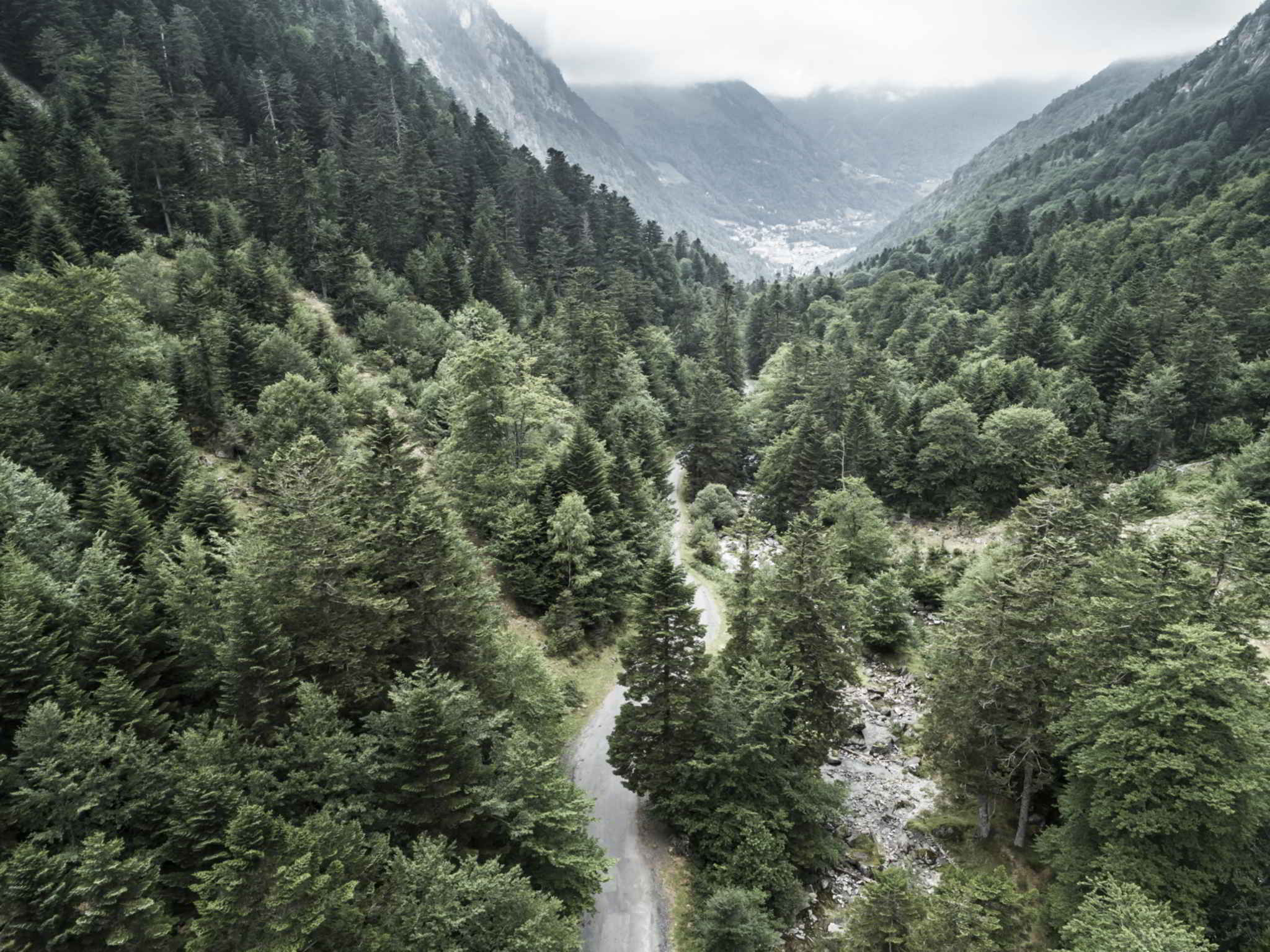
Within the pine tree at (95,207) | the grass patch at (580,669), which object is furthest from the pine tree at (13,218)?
the grass patch at (580,669)

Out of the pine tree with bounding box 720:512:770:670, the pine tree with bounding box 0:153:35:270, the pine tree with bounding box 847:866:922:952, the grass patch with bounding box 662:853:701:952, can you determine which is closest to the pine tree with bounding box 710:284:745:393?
the pine tree with bounding box 720:512:770:670

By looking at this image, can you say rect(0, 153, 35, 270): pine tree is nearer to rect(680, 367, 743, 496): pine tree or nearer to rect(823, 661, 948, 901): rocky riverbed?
rect(680, 367, 743, 496): pine tree

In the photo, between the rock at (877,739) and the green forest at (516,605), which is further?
the rock at (877,739)

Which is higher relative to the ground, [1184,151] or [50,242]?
[1184,151]

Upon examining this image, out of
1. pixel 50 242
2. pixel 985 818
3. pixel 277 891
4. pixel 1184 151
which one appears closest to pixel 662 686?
pixel 277 891

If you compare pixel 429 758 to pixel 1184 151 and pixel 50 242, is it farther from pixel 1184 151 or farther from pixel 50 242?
pixel 1184 151

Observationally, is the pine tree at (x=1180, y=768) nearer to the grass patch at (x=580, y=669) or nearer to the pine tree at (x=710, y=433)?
the grass patch at (x=580, y=669)

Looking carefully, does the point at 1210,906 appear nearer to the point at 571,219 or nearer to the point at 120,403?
the point at 120,403
